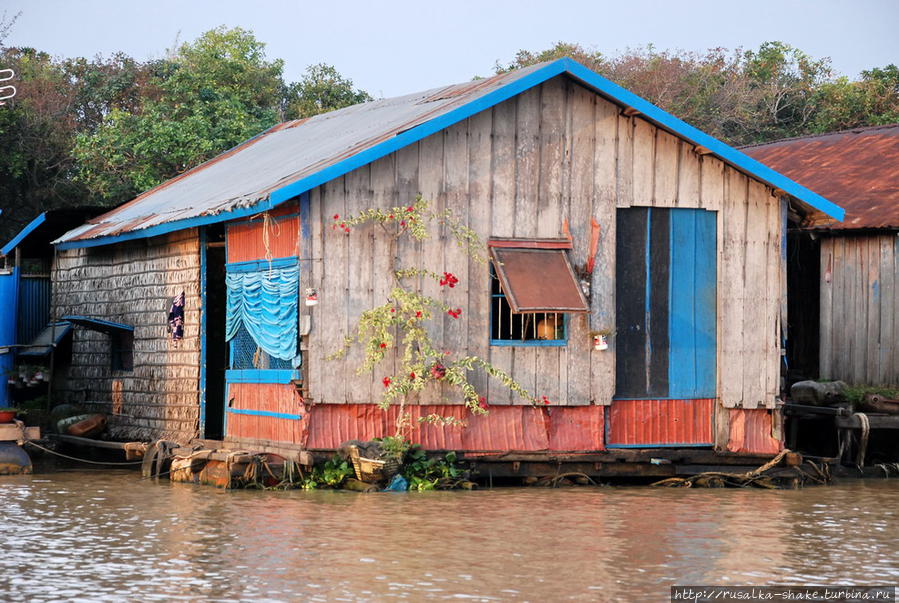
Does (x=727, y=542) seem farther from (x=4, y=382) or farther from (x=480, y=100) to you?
(x=4, y=382)

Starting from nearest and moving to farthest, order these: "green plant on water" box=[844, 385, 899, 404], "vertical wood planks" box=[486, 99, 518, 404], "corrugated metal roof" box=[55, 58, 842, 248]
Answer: "corrugated metal roof" box=[55, 58, 842, 248]
"vertical wood planks" box=[486, 99, 518, 404]
"green plant on water" box=[844, 385, 899, 404]

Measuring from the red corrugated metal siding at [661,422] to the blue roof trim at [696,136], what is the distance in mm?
2750

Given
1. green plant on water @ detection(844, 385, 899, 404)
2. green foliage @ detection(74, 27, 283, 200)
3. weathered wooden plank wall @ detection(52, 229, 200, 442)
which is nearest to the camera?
weathered wooden plank wall @ detection(52, 229, 200, 442)

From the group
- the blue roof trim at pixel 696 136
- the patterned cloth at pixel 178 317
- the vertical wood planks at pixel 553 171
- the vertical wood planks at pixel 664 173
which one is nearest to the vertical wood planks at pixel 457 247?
the vertical wood planks at pixel 553 171

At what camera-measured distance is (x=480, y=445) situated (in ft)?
50.9

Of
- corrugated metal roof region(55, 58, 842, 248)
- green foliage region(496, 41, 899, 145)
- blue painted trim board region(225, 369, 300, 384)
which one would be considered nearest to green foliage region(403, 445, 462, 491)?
blue painted trim board region(225, 369, 300, 384)

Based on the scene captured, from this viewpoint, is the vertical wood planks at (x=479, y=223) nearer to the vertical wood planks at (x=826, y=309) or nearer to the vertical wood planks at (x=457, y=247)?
the vertical wood planks at (x=457, y=247)

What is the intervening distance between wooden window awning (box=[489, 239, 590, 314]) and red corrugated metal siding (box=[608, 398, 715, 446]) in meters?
1.61

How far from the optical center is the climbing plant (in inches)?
583

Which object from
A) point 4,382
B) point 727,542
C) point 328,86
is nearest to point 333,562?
point 727,542

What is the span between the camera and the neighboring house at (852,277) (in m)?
19.2

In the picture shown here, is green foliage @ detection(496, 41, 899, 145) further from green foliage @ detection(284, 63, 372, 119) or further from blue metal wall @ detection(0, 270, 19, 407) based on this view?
blue metal wall @ detection(0, 270, 19, 407)

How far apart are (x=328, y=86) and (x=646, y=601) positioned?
3481cm

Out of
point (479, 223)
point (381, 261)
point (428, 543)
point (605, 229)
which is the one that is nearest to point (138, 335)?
point (381, 261)
